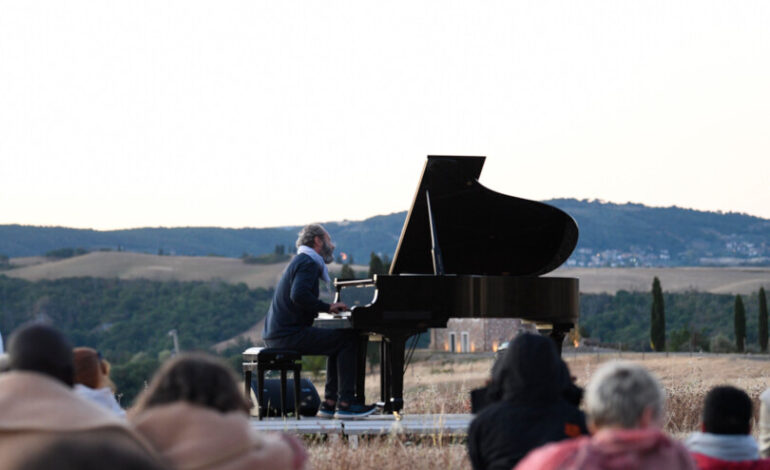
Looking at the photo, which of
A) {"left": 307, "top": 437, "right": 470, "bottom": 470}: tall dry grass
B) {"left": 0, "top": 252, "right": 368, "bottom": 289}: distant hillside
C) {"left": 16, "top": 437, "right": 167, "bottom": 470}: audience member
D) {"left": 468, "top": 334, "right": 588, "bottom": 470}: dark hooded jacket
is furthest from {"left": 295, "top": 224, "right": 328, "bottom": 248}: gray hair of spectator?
{"left": 0, "top": 252, "right": 368, "bottom": 289}: distant hillside

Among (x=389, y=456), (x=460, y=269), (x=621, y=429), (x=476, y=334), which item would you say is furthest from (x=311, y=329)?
(x=476, y=334)

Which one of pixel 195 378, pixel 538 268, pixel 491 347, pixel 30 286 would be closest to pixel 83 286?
pixel 30 286

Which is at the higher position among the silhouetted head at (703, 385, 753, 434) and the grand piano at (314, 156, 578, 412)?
the grand piano at (314, 156, 578, 412)

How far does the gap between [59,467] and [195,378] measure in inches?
26.6

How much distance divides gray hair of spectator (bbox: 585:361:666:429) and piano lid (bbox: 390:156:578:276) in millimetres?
7307

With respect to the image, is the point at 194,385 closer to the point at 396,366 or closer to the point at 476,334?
the point at 396,366

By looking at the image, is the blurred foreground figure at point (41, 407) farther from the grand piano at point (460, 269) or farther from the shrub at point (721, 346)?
the shrub at point (721, 346)

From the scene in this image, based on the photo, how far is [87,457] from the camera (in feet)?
10.4

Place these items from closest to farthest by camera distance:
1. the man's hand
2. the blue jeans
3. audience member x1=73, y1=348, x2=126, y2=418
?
audience member x1=73, y1=348, x2=126, y2=418 < the blue jeans < the man's hand

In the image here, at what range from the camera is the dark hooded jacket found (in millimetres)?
4969

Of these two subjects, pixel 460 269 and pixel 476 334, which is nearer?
pixel 460 269

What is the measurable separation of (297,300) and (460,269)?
237 centimetres

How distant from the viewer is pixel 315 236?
10.9 metres

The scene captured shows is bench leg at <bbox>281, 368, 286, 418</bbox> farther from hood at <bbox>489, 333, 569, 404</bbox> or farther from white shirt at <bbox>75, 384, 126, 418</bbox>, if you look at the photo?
hood at <bbox>489, 333, 569, 404</bbox>
